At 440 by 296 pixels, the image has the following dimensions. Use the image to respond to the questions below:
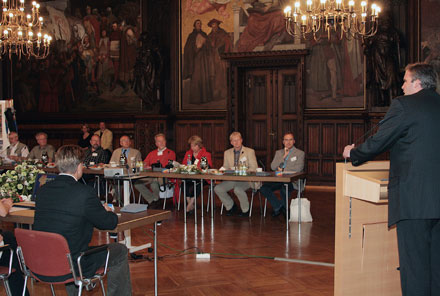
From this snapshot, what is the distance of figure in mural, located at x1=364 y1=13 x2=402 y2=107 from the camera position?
36.4ft

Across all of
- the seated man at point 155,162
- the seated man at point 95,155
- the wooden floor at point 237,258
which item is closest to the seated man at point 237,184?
the wooden floor at point 237,258

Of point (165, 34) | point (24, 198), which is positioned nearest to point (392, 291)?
point (24, 198)

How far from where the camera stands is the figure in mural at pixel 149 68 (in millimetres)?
13414

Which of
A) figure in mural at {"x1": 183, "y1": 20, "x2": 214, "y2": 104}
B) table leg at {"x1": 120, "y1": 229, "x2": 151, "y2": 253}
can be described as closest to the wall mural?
figure in mural at {"x1": 183, "y1": 20, "x2": 214, "y2": 104}

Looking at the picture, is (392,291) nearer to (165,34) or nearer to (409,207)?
(409,207)

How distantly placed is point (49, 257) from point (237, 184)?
547 cm

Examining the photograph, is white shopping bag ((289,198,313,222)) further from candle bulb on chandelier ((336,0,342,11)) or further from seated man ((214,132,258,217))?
candle bulb on chandelier ((336,0,342,11))

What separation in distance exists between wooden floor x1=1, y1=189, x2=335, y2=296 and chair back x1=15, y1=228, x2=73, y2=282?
4.46 ft

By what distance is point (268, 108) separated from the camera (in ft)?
42.5

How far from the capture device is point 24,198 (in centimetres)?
519

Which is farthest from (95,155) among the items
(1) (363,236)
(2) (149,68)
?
(1) (363,236)

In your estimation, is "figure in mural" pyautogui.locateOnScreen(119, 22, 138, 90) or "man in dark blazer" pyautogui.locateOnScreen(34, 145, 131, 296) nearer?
"man in dark blazer" pyautogui.locateOnScreen(34, 145, 131, 296)

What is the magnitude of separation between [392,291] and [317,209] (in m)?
5.23

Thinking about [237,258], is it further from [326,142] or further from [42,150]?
[326,142]
